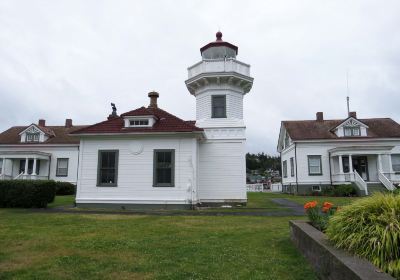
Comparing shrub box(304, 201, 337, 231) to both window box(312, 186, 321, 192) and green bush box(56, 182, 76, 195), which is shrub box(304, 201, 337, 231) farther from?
green bush box(56, 182, 76, 195)

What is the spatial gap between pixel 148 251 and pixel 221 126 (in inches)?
509

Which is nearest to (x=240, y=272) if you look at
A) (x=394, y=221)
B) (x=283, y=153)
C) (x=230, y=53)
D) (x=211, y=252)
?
(x=211, y=252)

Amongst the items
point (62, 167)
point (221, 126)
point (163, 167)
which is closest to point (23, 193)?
point (163, 167)

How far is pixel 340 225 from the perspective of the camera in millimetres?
5133

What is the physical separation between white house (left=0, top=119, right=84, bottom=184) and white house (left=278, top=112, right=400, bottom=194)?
76.0ft

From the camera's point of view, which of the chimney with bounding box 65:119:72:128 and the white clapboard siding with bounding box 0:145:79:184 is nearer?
the white clapboard siding with bounding box 0:145:79:184

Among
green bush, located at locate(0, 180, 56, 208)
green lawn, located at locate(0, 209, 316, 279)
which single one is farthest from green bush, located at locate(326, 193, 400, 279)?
green bush, located at locate(0, 180, 56, 208)

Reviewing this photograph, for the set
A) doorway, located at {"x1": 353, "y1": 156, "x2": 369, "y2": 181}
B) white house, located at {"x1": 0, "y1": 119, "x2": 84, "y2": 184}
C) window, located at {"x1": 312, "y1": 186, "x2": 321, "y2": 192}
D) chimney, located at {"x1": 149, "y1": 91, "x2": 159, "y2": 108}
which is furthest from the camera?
white house, located at {"x1": 0, "y1": 119, "x2": 84, "y2": 184}

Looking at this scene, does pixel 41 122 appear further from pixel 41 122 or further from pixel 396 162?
pixel 396 162

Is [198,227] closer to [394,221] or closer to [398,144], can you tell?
[394,221]

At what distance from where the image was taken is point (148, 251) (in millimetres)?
7219

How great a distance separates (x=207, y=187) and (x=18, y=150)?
26.6 metres

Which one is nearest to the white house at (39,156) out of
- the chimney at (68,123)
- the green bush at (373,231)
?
the chimney at (68,123)

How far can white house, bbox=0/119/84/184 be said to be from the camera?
3488 centimetres
